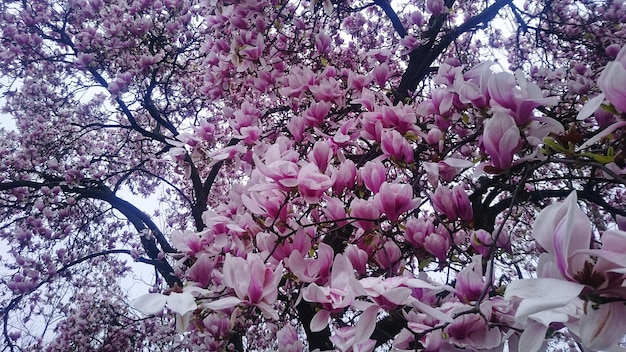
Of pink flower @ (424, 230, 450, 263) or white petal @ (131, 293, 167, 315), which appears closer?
white petal @ (131, 293, 167, 315)

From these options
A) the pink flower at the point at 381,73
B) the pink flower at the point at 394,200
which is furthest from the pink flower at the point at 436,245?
the pink flower at the point at 381,73

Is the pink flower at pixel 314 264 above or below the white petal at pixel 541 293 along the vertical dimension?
above

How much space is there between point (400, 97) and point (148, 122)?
437 cm

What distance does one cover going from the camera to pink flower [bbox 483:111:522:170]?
89 cm

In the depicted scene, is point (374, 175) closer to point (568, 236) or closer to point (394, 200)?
point (394, 200)

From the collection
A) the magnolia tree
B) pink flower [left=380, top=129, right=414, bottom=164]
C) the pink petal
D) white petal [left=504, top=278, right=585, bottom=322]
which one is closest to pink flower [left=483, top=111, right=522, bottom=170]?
the magnolia tree

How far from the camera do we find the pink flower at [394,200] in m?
1.05

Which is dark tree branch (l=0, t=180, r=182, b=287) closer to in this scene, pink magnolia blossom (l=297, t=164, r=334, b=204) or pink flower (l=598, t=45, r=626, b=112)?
pink magnolia blossom (l=297, t=164, r=334, b=204)

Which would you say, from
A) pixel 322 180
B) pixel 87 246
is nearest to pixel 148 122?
pixel 87 246

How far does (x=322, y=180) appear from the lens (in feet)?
3.41

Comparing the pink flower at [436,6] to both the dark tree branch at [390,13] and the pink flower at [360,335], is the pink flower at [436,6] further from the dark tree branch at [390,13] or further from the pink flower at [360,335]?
the pink flower at [360,335]

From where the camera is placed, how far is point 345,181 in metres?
1.22

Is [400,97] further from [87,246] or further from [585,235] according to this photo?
[87,246]

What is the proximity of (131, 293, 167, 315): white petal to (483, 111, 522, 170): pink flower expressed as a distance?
32.8 inches
